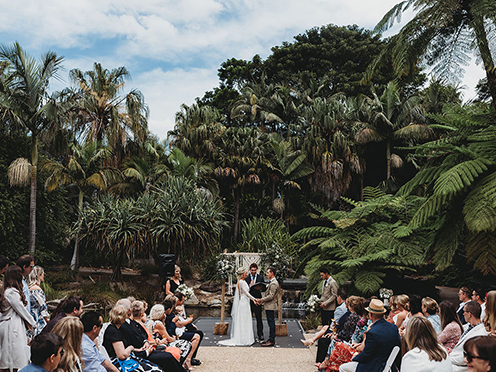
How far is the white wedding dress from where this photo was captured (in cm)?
910

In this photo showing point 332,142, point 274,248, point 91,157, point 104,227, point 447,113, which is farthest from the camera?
point 332,142

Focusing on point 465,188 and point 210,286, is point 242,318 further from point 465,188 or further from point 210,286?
point 210,286

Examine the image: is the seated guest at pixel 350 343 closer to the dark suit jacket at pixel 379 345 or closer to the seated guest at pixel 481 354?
the dark suit jacket at pixel 379 345

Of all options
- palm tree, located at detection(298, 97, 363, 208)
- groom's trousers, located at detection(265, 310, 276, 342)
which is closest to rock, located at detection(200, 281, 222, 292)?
→ groom's trousers, located at detection(265, 310, 276, 342)

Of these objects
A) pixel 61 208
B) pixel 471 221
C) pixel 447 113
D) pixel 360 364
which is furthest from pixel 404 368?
pixel 61 208

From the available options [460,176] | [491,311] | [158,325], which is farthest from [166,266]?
[491,311]

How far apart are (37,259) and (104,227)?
357 centimetres

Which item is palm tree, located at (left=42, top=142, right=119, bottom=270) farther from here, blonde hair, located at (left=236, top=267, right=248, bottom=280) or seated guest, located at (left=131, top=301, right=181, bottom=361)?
seated guest, located at (left=131, top=301, right=181, bottom=361)

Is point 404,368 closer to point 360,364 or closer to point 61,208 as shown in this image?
point 360,364

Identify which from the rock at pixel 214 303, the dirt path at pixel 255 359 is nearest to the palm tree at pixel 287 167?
the rock at pixel 214 303

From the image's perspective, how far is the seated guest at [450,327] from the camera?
15.9 ft

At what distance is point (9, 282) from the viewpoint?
15.4 feet

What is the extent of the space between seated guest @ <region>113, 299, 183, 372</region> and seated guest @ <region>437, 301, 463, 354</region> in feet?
11.3

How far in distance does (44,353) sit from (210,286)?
14.3m
